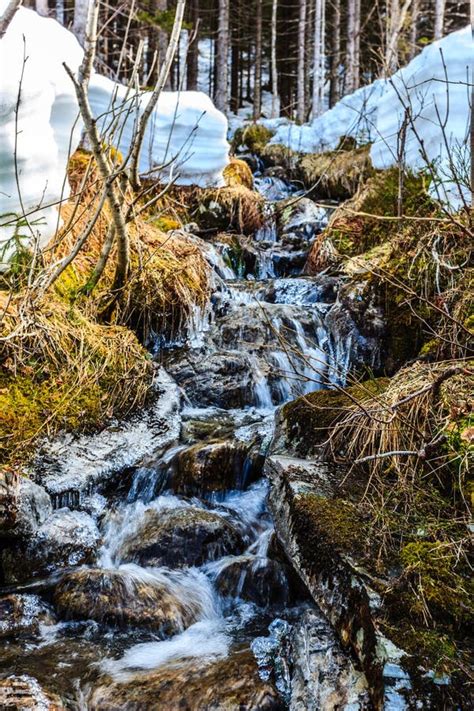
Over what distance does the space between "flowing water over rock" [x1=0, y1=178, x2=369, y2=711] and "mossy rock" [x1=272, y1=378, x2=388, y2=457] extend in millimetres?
188

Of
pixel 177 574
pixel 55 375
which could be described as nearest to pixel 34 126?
pixel 55 375

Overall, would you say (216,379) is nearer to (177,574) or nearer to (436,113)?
(177,574)

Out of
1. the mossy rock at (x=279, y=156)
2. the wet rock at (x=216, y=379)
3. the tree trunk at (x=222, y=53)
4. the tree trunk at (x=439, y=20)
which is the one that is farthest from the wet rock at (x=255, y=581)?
the tree trunk at (x=439, y=20)

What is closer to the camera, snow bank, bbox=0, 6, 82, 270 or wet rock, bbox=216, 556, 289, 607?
wet rock, bbox=216, 556, 289, 607

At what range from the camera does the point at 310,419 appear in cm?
361

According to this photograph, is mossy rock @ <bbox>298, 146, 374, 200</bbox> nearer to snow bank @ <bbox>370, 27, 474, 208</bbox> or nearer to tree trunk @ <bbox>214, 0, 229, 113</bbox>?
snow bank @ <bbox>370, 27, 474, 208</bbox>

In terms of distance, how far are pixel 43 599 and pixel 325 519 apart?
63.5 inches

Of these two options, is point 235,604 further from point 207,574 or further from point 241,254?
point 241,254

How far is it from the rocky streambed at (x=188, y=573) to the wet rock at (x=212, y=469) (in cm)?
1

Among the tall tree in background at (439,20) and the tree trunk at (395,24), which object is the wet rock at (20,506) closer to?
the tree trunk at (395,24)

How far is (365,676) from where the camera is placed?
6.60ft

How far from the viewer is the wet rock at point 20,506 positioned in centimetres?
305

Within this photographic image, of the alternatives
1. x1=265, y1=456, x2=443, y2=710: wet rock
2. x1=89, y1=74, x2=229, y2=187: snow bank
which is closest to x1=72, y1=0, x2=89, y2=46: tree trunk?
x1=89, y1=74, x2=229, y2=187: snow bank

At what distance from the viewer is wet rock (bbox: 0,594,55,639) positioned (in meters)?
2.79
